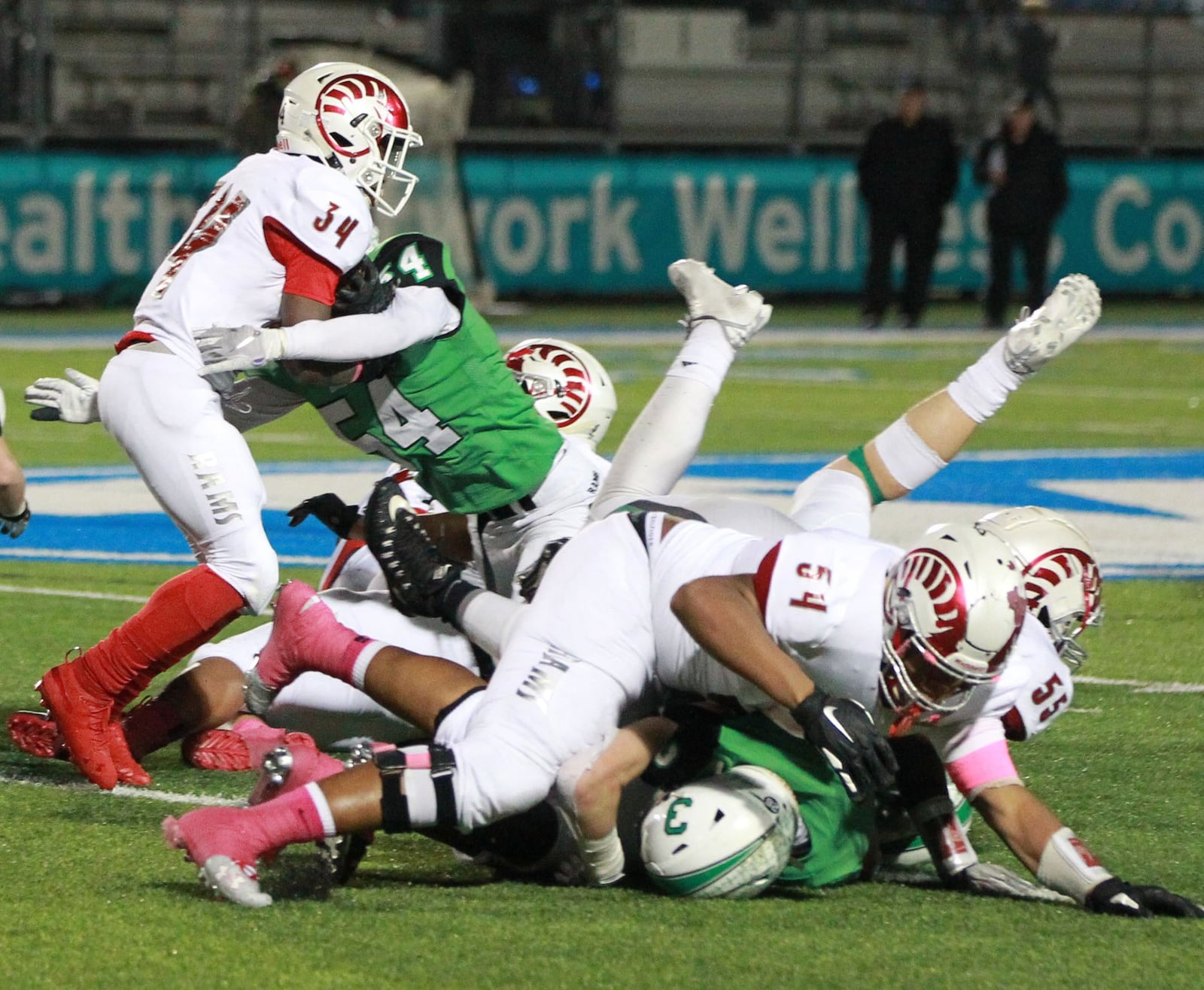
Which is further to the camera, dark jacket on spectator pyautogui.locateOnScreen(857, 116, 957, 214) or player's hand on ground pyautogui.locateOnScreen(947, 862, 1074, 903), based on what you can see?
dark jacket on spectator pyautogui.locateOnScreen(857, 116, 957, 214)

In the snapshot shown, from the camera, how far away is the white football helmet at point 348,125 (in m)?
5.20

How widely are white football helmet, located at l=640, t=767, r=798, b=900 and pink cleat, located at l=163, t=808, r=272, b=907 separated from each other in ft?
2.36

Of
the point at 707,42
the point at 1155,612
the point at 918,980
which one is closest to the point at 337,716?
the point at 918,980

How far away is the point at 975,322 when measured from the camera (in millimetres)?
19656

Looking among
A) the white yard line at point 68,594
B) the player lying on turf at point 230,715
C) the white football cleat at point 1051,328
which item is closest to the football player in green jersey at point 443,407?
the player lying on turf at point 230,715

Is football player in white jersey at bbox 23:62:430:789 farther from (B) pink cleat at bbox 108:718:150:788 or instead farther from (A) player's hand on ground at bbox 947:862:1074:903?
(A) player's hand on ground at bbox 947:862:1074:903

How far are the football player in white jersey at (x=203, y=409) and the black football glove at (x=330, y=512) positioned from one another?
443 mm

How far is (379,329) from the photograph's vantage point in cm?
495

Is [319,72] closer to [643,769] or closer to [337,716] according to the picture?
[337,716]

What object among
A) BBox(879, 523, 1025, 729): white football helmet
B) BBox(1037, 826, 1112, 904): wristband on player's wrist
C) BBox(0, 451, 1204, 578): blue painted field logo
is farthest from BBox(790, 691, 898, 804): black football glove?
BBox(0, 451, 1204, 578): blue painted field logo

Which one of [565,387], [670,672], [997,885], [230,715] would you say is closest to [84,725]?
[230,715]

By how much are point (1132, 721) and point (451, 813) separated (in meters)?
2.36

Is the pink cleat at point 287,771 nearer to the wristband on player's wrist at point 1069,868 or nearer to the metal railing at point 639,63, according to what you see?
the wristband on player's wrist at point 1069,868

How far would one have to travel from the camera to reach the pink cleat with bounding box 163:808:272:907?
3.82 m
